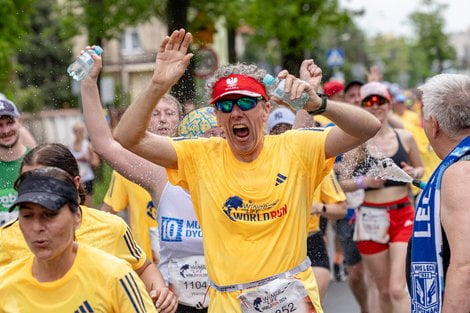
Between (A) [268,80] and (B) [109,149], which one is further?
(B) [109,149]

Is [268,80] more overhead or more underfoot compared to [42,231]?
more overhead

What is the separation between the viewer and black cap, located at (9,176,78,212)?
3533 mm

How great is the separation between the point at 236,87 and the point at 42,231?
1.53 metres

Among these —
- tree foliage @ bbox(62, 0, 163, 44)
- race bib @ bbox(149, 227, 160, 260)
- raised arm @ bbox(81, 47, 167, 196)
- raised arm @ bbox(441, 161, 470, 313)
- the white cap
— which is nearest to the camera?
raised arm @ bbox(441, 161, 470, 313)

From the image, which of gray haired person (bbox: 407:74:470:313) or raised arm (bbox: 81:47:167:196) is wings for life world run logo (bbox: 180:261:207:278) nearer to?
raised arm (bbox: 81:47:167:196)

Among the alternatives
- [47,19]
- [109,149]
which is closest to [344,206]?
[109,149]

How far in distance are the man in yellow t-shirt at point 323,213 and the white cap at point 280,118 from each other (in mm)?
554

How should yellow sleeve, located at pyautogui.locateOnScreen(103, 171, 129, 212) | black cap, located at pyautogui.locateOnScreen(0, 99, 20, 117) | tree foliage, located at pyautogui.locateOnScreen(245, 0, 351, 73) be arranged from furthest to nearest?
1. tree foliage, located at pyautogui.locateOnScreen(245, 0, 351, 73)
2. black cap, located at pyautogui.locateOnScreen(0, 99, 20, 117)
3. yellow sleeve, located at pyautogui.locateOnScreen(103, 171, 129, 212)

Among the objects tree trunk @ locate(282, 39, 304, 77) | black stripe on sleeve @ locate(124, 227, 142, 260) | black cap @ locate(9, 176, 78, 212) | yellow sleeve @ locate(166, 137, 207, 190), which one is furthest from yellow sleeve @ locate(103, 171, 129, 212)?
tree trunk @ locate(282, 39, 304, 77)

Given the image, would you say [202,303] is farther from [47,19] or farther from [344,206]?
[47,19]

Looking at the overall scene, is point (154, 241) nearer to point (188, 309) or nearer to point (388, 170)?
point (188, 309)

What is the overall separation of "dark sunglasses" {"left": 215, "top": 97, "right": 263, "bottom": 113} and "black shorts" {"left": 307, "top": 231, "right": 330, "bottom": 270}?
2.75 metres

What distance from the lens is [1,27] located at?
594 inches

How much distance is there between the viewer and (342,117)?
14.9ft
